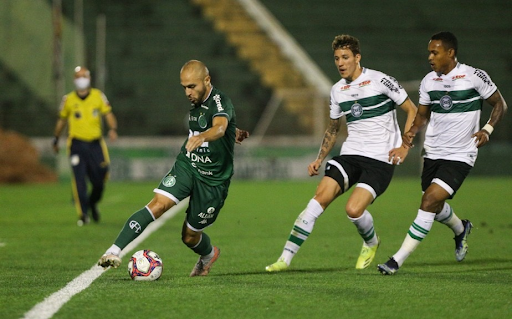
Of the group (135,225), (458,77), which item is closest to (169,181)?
(135,225)

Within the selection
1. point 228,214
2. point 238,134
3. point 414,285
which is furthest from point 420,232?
point 228,214

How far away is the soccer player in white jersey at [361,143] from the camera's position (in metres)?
7.47

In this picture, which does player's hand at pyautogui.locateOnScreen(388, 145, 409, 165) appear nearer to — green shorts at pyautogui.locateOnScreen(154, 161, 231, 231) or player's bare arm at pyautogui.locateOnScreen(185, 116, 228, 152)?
green shorts at pyautogui.locateOnScreen(154, 161, 231, 231)

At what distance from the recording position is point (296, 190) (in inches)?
776

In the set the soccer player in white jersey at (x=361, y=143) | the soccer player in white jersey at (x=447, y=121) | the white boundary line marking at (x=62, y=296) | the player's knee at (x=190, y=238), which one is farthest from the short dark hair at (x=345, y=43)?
the white boundary line marking at (x=62, y=296)

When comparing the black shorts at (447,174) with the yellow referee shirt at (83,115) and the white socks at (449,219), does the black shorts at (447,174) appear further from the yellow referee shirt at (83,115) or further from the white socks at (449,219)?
the yellow referee shirt at (83,115)

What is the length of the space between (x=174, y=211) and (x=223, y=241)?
474cm

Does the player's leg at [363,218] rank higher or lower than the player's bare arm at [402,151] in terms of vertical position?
lower

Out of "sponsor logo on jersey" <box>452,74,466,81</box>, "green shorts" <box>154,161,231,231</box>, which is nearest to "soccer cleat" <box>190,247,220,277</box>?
"green shorts" <box>154,161,231,231</box>

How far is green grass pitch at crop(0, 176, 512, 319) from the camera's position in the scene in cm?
543

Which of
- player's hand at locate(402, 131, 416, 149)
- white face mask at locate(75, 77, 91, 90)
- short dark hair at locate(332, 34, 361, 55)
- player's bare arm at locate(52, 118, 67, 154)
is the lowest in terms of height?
player's bare arm at locate(52, 118, 67, 154)

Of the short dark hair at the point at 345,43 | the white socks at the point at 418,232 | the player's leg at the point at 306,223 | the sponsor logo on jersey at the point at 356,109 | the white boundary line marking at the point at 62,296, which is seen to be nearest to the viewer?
the white boundary line marking at the point at 62,296

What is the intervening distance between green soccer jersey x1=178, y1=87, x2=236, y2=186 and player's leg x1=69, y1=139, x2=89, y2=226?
558 centimetres

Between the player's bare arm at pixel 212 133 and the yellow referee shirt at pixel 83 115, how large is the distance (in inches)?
240
